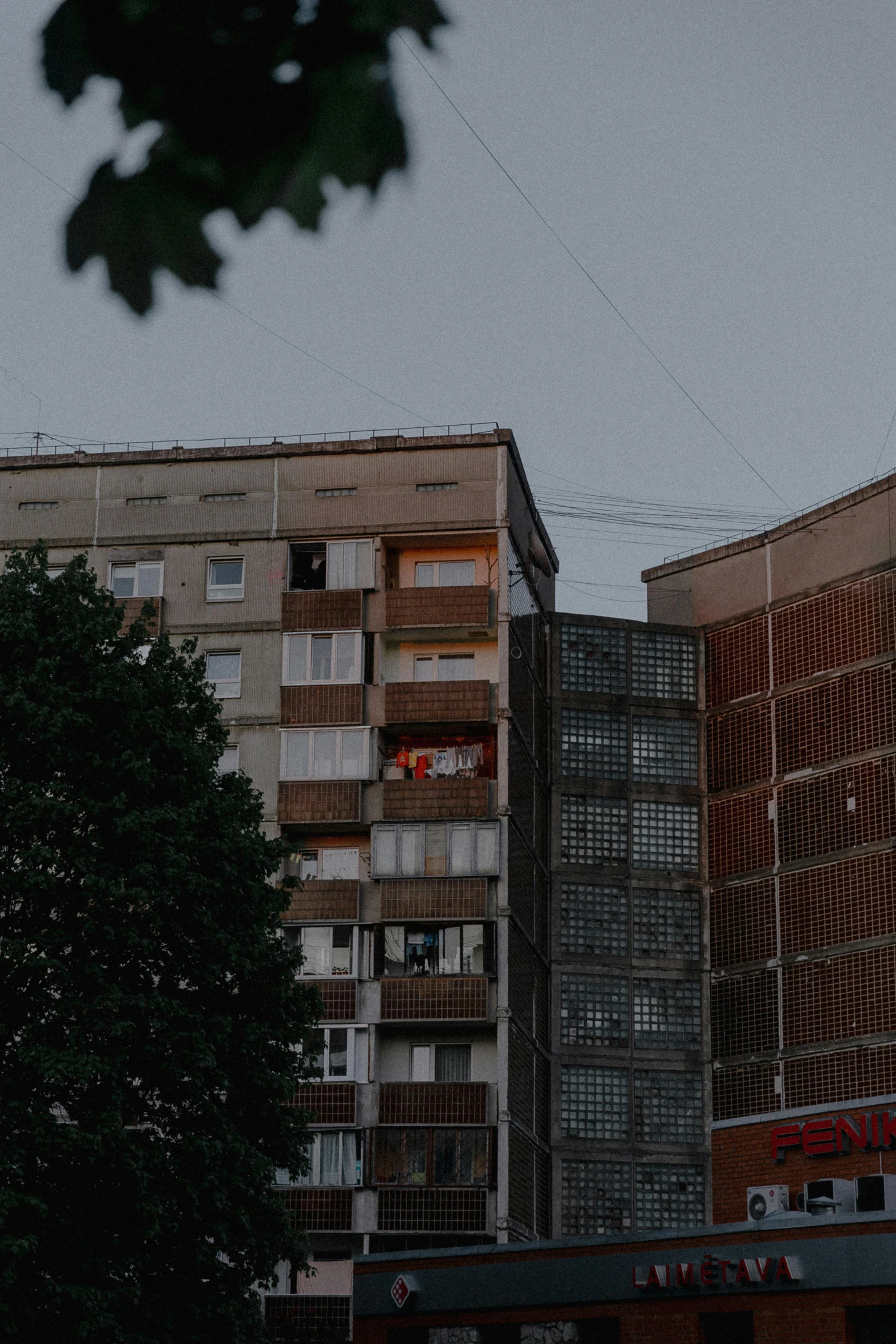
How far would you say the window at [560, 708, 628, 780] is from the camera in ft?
183

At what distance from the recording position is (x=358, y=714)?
50906 mm

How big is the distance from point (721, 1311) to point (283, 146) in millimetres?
35786

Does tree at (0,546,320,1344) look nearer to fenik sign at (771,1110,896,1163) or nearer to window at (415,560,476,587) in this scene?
fenik sign at (771,1110,896,1163)

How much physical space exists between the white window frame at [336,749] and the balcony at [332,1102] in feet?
25.8

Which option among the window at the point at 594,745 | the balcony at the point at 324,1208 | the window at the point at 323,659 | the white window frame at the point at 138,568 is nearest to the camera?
the balcony at the point at 324,1208

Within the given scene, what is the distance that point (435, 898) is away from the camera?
1930 inches

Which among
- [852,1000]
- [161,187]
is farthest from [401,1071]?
[161,187]

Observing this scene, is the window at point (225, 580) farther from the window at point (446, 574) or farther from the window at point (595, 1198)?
the window at point (595, 1198)

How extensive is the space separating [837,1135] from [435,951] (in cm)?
1096

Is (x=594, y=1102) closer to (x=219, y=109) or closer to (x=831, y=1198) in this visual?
(x=831, y=1198)

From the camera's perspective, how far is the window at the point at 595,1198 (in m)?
51.1

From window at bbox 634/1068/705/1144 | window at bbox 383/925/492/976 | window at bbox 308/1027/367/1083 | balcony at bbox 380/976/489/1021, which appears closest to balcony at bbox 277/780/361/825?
window at bbox 383/925/492/976

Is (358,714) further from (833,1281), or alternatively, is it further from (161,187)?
(161,187)

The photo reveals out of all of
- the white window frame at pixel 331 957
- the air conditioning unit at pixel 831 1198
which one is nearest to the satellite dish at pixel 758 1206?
the air conditioning unit at pixel 831 1198
